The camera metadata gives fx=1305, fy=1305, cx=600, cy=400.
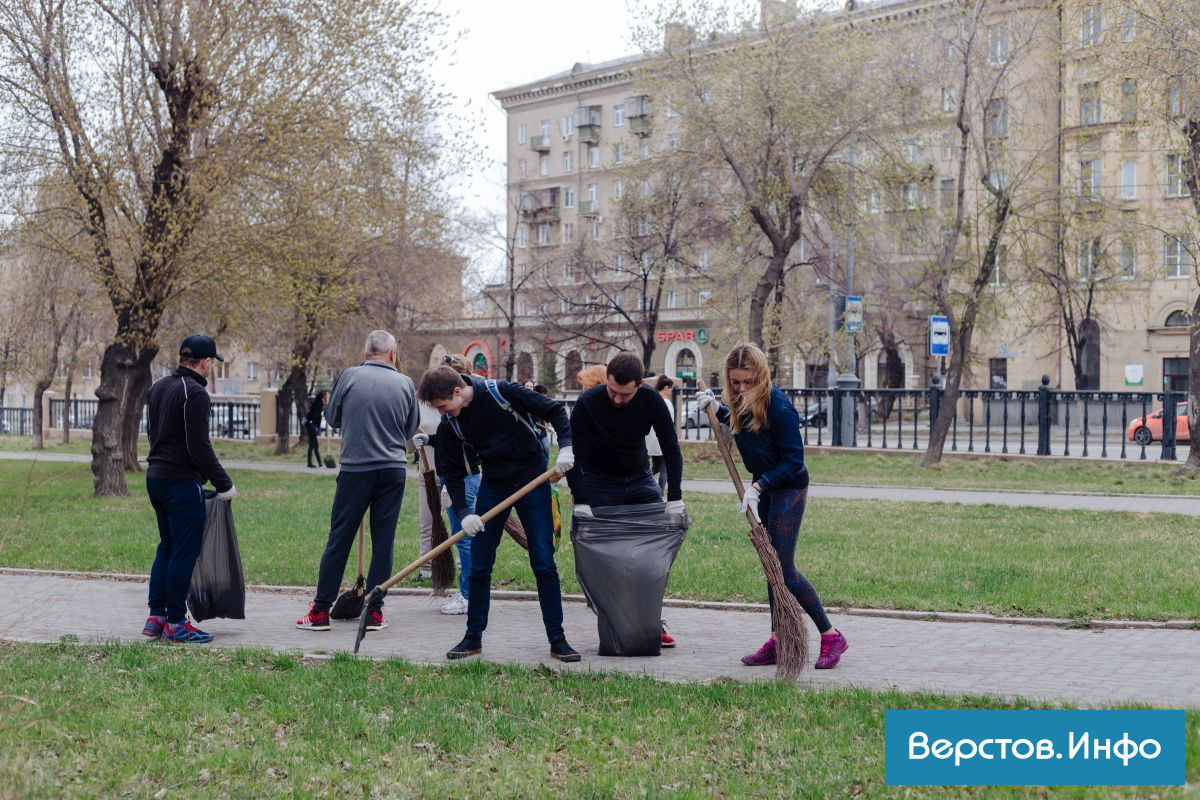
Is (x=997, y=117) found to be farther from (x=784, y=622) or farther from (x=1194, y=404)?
(x=784, y=622)

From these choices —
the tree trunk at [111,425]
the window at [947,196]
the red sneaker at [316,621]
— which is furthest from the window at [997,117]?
the red sneaker at [316,621]

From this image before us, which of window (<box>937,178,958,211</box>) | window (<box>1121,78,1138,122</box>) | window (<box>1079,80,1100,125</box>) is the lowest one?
window (<box>937,178,958,211</box>)

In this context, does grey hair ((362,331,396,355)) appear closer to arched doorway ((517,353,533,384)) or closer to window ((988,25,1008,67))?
window ((988,25,1008,67))

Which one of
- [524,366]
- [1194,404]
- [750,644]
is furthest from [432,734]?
[524,366]

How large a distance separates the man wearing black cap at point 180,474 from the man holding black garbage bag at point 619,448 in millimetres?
2332

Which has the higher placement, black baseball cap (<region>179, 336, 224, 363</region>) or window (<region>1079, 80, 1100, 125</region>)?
window (<region>1079, 80, 1100, 125</region>)

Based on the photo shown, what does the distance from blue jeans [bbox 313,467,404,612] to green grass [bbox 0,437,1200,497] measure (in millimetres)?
13285

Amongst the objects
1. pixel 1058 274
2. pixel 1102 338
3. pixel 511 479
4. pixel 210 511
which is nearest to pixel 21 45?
pixel 210 511

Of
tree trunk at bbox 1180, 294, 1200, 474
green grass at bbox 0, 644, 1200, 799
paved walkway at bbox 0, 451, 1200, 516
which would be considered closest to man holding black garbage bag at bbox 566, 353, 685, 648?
green grass at bbox 0, 644, 1200, 799

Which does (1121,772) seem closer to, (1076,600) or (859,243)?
(1076,600)

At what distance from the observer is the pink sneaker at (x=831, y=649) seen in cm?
716

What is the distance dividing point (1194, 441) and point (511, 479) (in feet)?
60.0

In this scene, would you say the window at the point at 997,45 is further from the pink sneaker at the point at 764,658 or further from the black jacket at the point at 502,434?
the pink sneaker at the point at 764,658

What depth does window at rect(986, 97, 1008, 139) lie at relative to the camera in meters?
23.9
